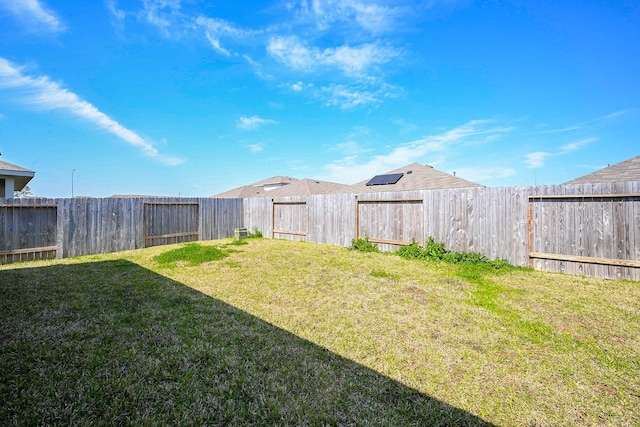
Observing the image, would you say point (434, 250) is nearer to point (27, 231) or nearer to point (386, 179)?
point (386, 179)

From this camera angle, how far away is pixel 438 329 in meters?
3.35

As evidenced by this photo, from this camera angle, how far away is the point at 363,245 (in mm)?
9250

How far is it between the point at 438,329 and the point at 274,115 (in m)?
17.2

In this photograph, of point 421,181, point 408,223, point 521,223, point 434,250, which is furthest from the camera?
point 421,181

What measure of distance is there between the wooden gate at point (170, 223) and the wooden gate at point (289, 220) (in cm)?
344

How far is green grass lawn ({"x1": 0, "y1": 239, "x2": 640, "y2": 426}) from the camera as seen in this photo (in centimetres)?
191

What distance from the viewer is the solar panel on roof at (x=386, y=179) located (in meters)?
13.9

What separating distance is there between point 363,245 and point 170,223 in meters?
7.99

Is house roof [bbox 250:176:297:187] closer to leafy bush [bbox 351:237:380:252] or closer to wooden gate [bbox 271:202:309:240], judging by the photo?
wooden gate [bbox 271:202:309:240]

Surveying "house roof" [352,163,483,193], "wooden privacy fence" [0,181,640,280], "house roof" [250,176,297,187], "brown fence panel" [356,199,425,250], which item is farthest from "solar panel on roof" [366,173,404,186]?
"house roof" [250,176,297,187]

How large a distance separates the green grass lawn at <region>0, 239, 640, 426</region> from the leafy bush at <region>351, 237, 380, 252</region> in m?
3.64

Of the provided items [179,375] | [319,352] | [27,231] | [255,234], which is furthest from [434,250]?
[27,231]

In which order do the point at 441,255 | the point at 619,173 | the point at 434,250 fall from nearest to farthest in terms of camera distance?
1. the point at 441,255
2. the point at 434,250
3. the point at 619,173

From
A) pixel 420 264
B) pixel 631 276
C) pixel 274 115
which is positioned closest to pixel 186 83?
pixel 274 115
